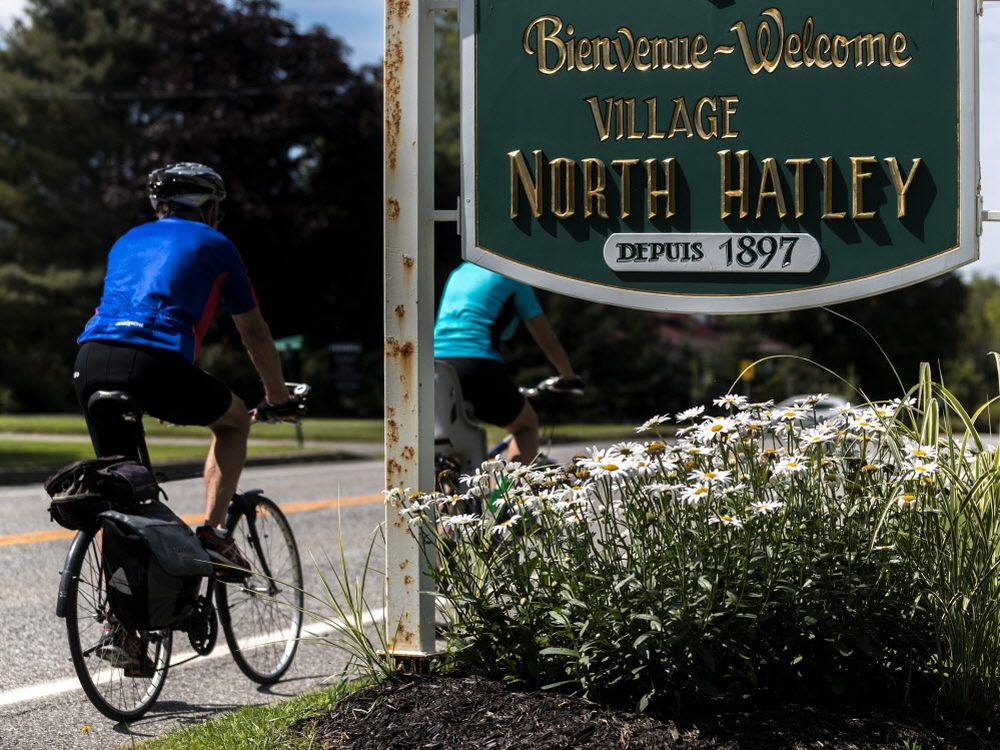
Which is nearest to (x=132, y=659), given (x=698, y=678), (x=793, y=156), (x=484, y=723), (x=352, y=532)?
(x=484, y=723)

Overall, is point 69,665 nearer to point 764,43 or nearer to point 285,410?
point 285,410

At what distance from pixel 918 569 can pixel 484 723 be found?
127 centimetres

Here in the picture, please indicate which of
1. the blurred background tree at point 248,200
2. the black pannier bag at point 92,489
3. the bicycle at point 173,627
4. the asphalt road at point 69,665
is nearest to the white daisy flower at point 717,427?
the asphalt road at point 69,665

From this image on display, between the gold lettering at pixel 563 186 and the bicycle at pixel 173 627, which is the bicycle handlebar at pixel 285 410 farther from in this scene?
the gold lettering at pixel 563 186

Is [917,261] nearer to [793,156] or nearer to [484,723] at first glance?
[793,156]

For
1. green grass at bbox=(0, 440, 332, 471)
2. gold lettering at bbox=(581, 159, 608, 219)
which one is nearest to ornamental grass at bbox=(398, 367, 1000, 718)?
gold lettering at bbox=(581, 159, 608, 219)

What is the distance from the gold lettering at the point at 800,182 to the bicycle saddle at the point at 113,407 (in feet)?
7.77

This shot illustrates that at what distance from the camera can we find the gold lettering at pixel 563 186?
4.16m

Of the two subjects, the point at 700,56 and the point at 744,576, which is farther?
the point at 700,56

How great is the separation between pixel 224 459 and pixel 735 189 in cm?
229

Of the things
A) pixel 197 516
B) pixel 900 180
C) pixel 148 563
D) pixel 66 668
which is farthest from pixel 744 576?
pixel 197 516

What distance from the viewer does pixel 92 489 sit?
15.0 feet

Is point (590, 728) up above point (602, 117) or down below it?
below

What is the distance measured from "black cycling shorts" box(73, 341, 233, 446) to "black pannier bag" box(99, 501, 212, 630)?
38 centimetres
